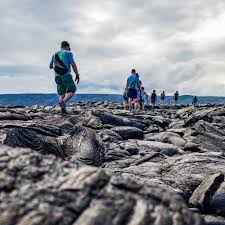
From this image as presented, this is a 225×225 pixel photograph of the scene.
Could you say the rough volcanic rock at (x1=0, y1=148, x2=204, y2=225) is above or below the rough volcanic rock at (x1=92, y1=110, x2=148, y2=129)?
above

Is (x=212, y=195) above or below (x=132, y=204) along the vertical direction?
below

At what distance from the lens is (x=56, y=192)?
344 cm

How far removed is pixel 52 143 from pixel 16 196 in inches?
316

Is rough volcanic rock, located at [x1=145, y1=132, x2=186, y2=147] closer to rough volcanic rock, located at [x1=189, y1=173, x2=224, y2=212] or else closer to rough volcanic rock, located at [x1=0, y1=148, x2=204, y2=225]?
rough volcanic rock, located at [x1=189, y1=173, x2=224, y2=212]

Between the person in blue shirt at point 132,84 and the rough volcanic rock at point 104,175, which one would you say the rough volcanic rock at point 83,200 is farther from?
the person in blue shirt at point 132,84

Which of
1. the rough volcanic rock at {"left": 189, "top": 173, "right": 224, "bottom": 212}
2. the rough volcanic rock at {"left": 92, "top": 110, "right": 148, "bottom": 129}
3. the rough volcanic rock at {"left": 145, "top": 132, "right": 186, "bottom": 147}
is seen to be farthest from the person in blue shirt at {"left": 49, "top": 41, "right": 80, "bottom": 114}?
the rough volcanic rock at {"left": 189, "top": 173, "right": 224, "bottom": 212}

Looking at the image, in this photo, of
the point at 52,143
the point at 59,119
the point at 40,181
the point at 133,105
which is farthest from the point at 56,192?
the point at 133,105

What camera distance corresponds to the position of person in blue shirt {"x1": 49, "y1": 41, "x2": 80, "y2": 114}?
16.0 m

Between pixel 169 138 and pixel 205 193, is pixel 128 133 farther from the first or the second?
pixel 205 193

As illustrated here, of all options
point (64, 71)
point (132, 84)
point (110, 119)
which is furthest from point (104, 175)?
point (132, 84)

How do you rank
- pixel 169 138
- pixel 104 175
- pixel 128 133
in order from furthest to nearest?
pixel 128 133, pixel 169 138, pixel 104 175

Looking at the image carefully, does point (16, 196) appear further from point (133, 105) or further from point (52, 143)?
point (133, 105)

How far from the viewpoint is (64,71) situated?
1620cm

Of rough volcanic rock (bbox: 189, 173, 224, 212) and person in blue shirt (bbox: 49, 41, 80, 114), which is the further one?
person in blue shirt (bbox: 49, 41, 80, 114)
